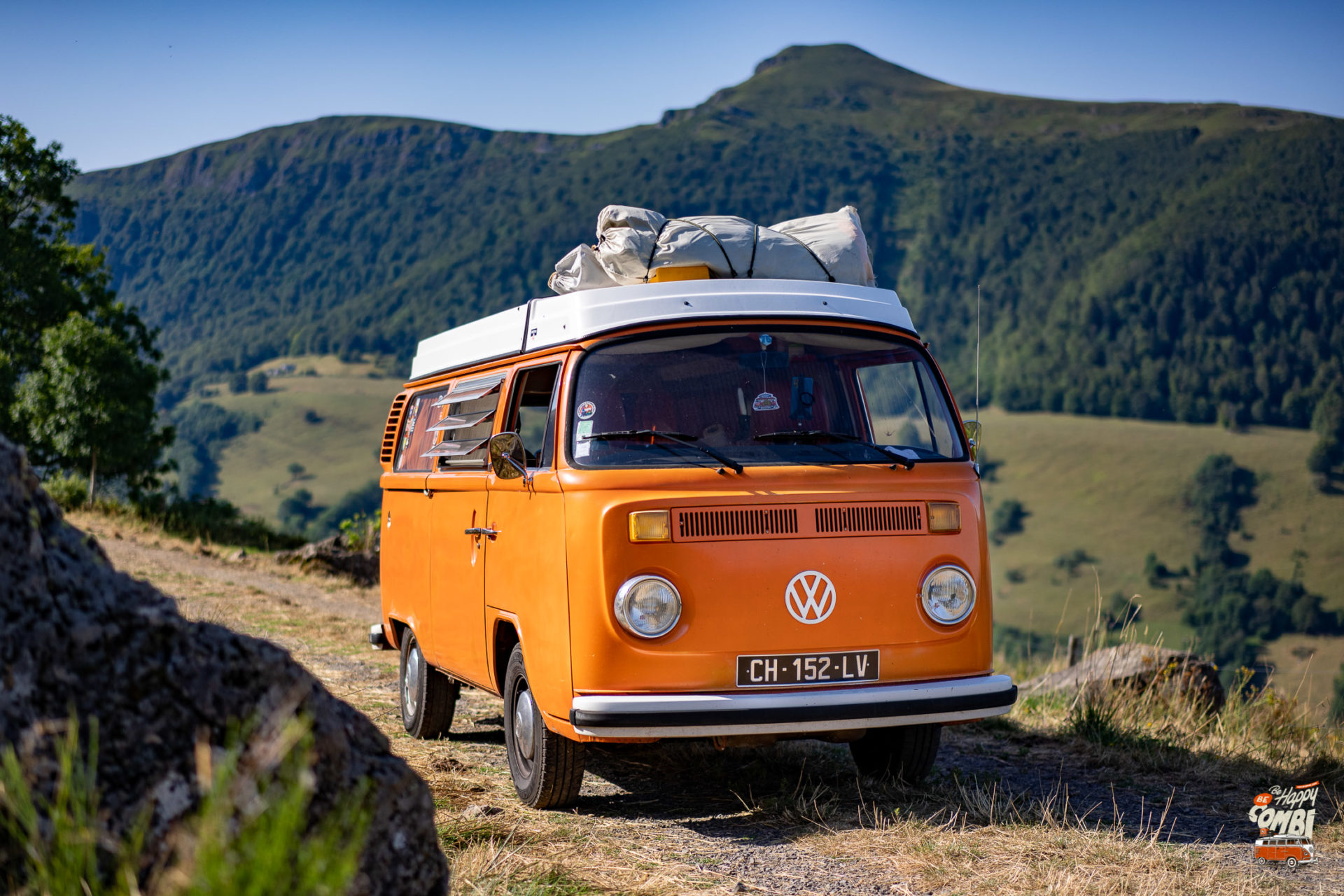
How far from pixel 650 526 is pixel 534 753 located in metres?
1.35

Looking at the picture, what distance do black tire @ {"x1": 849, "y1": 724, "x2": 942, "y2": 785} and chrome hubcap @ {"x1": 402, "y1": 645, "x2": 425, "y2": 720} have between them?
3035 millimetres

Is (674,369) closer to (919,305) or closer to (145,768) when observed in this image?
(145,768)

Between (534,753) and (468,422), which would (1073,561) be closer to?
(468,422)

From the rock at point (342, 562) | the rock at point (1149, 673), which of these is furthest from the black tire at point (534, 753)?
the rock at point (342, 562)

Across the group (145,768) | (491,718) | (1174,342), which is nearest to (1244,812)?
(491,718)

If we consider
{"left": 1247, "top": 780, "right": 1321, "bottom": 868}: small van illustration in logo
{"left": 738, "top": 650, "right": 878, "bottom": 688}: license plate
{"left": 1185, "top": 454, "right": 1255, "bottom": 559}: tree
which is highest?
{"left": 738, "top": 650, "right": 878, "bottom": 688}: license plate

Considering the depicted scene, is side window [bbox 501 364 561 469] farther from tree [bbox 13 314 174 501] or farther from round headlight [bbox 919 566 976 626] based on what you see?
tree [bbox 13 314 174 501]

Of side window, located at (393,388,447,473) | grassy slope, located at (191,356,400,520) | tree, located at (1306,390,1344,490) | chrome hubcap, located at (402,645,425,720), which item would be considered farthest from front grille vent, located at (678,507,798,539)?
tree, located at (1306,390,1344,490)

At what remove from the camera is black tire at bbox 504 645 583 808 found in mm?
5371

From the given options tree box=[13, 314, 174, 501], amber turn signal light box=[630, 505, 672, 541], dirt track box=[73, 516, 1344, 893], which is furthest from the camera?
tree box=[13, 314, 174, 501]

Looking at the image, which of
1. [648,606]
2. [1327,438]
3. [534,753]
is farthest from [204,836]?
[1327,438]

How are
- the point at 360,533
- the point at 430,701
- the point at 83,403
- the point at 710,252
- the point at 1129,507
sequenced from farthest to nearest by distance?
the point at 1129,507 < the point at 83,403 < the point at 360,533 < the point at 430,701 < the point at 710,252

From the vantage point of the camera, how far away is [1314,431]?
134875mm

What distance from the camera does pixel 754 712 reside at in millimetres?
4887
